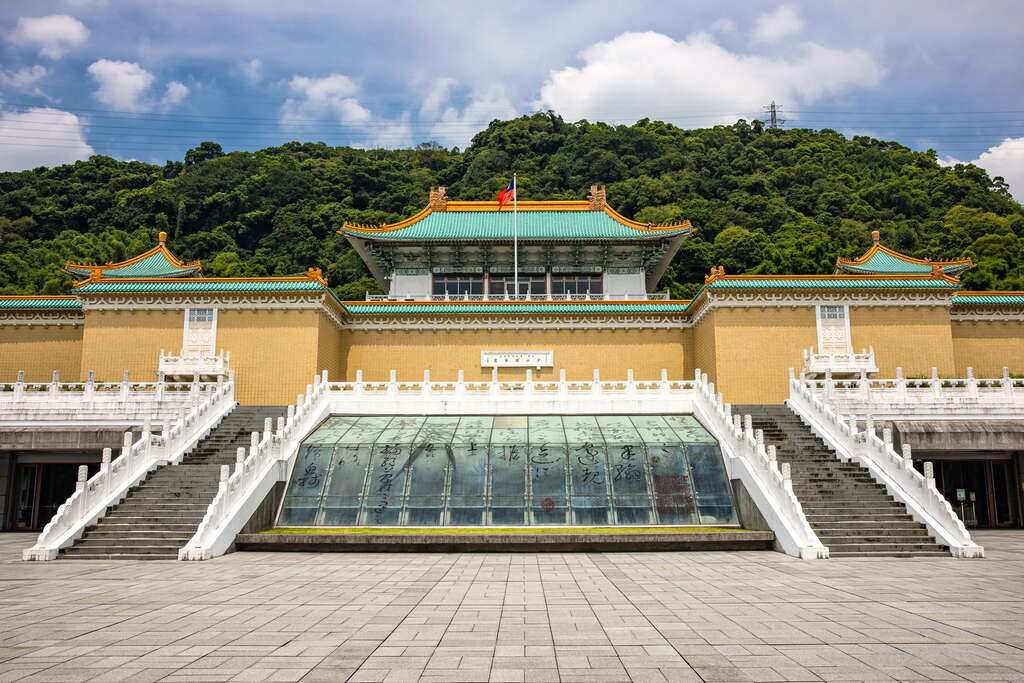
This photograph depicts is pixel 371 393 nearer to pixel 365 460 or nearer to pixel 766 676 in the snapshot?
pixel 365 460

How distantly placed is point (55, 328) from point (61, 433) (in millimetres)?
11544

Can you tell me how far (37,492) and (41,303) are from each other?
11.1 m

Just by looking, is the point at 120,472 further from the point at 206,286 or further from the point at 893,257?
the point at 893,257

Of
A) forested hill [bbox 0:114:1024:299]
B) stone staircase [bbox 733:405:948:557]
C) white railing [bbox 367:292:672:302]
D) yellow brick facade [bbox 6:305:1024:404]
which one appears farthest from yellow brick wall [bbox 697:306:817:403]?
forested hill [bbox 0:114:1024:299]

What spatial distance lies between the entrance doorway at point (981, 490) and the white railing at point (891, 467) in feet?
16.5

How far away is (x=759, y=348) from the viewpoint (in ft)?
93.6

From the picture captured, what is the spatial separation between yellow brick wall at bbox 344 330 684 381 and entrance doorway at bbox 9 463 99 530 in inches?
440

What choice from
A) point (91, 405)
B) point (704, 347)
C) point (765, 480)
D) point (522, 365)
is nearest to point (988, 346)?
point (704, 347)

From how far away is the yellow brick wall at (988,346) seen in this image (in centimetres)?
3052

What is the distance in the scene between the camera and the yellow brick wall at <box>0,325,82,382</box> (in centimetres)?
3162

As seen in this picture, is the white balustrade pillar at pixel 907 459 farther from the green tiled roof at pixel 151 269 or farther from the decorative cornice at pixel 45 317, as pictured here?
the decorative cornice at pixel 45 317

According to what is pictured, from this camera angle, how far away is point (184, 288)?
2902cm

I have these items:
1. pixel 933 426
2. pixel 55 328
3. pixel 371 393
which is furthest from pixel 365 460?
pixel 55 328

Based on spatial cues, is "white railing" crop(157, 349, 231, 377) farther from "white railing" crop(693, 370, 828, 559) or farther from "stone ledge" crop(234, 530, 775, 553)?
"white railing" crop(693, 370, 828, 559)
